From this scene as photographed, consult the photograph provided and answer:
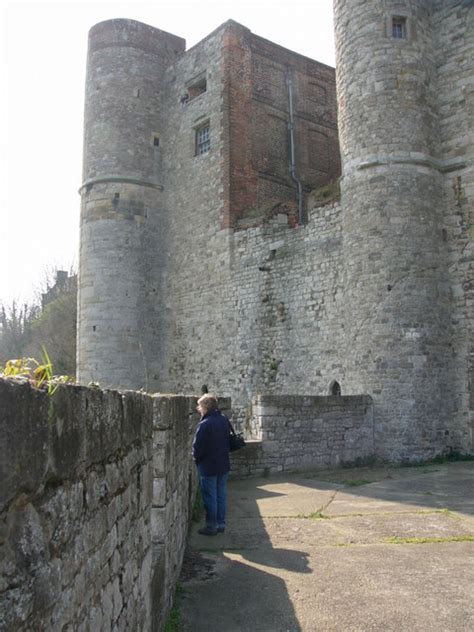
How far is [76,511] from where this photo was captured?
1.96m

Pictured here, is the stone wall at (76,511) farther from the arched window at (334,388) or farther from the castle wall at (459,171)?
the arched window at (334,388)

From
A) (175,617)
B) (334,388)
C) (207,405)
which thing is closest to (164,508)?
(175,617)

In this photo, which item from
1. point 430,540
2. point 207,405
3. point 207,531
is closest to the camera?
point 430,540

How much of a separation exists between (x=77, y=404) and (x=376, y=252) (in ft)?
41.5

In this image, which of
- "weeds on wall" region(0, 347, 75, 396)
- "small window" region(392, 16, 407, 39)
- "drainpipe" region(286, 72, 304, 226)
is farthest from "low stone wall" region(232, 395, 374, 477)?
"drainpipe" region(286, 72, 304, 226)

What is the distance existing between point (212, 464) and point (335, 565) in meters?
1.82

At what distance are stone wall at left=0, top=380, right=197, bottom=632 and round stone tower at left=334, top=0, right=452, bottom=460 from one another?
10.5 m

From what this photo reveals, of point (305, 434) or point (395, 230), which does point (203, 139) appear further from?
point (305, 434)

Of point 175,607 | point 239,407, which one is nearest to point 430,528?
point 175,607

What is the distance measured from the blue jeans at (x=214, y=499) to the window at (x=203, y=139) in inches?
620

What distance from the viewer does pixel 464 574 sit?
5035mm

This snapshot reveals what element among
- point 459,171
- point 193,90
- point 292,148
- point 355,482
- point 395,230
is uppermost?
point 193,90

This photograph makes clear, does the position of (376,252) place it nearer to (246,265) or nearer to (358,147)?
(358,147)

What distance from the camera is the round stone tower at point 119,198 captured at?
832 inches
